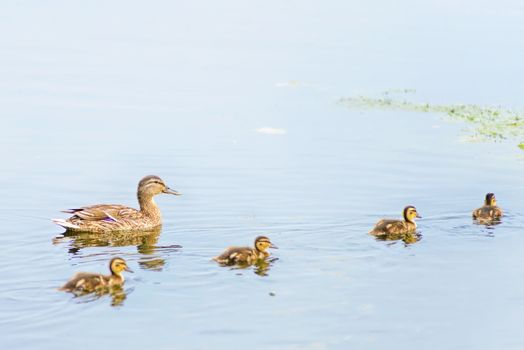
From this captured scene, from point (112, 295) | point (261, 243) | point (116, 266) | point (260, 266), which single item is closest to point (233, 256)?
point (260, 266)

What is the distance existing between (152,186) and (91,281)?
408 cm

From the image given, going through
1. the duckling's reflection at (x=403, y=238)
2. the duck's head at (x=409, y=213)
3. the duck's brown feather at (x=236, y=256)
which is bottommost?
the duck's brown feather at (x=236, y=256)

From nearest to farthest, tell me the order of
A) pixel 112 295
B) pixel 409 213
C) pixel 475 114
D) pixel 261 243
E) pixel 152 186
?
pixel 112 295
pixel 261 243
pixel 409 213
pixel 152 186
pixel 475 114

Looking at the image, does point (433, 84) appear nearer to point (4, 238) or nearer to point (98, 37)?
point (98, 37)

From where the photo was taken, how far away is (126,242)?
13969 millimetres

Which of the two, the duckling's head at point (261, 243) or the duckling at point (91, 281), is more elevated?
the duckling's head at point (261, 243)

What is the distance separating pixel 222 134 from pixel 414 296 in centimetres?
793

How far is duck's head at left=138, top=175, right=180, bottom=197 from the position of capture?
14.9 metres

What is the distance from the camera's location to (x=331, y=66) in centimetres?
2423

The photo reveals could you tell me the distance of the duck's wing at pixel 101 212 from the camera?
545 inches

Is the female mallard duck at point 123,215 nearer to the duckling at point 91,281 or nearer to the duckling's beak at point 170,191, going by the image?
the duckling's beak at point 170,191

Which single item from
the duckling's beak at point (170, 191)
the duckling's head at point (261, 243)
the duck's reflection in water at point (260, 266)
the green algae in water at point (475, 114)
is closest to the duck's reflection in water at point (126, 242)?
the duckling's beak at point (170, 191)

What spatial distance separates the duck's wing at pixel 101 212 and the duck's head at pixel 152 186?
67 centimetres

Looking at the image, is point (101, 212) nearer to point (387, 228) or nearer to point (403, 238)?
point (387, 228)
